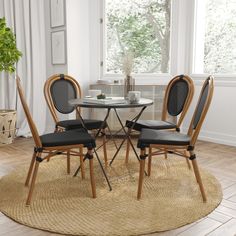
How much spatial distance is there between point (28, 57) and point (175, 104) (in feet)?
8.05

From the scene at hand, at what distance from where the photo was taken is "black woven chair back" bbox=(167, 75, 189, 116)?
3.04m

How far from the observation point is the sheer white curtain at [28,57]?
439 cm

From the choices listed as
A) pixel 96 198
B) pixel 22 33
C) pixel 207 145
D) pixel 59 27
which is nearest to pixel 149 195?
pixel 96 198

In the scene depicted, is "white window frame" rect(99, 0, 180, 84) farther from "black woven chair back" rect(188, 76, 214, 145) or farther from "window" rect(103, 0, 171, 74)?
"black woven chair back" rect(188, 76, 214, 145)

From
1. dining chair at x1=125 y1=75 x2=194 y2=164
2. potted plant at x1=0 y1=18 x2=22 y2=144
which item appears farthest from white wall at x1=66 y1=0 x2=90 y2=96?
dining chair at x1=125 y1=75 x2=194 y2=164

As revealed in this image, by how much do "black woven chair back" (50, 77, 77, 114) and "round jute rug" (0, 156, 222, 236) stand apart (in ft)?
2.19

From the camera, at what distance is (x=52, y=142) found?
2201 millimetres

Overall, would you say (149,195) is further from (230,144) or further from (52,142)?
(230,144)

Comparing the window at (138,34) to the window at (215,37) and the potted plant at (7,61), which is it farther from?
the potted plant at (7,61)

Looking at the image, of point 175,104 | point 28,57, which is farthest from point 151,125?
point 28,57

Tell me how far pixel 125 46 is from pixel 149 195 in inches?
111

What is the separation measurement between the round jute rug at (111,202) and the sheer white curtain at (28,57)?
176 cm

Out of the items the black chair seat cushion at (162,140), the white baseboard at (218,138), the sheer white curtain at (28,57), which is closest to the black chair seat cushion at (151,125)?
the black chair seat cushion at (162,140)

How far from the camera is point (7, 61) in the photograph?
3943 mm
